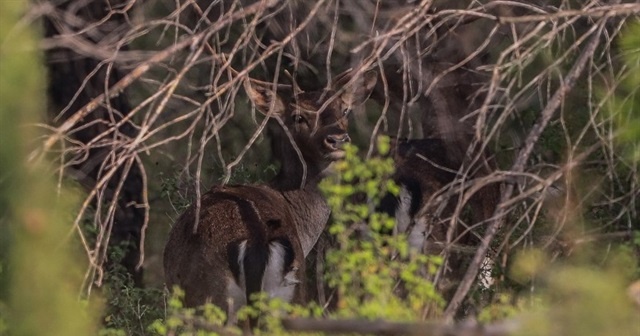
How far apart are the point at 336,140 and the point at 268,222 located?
1410mm

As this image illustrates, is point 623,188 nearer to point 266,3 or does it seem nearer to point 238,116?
point 266,3

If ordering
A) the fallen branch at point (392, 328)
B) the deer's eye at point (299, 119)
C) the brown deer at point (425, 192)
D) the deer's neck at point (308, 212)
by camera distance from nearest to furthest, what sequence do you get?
1. the fallen branch at point (392, 328)
2. the brown deer at point (425, 192)
3. the deer's neck at point (308, 212)
4. the deer's eye at point (299, 119)

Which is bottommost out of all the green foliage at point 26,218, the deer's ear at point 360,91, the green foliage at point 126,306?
the green foliage at point 126,306

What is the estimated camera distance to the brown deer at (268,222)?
25.1 feet

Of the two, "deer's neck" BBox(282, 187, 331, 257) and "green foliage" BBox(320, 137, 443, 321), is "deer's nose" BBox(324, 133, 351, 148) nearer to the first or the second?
"deer's neck" BBox(282, 187, 331, 257)

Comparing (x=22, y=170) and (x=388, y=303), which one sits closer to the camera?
Result: (x=22, y=170)

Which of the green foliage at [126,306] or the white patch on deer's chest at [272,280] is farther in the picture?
the green foliage at [126,306]

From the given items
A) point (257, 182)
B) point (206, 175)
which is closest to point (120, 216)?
point (206, 175)

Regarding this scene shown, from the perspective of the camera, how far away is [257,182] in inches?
393

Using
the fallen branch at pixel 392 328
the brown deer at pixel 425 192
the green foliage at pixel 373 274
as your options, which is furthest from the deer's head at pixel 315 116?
the fallen branch at pixel 392 328

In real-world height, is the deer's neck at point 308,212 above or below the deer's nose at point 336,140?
below

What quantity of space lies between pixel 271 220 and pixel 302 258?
0.97 ft

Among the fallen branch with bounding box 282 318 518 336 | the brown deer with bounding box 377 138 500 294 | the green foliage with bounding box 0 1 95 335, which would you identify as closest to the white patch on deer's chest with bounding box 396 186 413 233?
the brown deer with bounding box 377 138 500 294

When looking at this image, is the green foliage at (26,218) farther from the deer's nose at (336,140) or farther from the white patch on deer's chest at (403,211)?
the deer's nose at (336,140)
